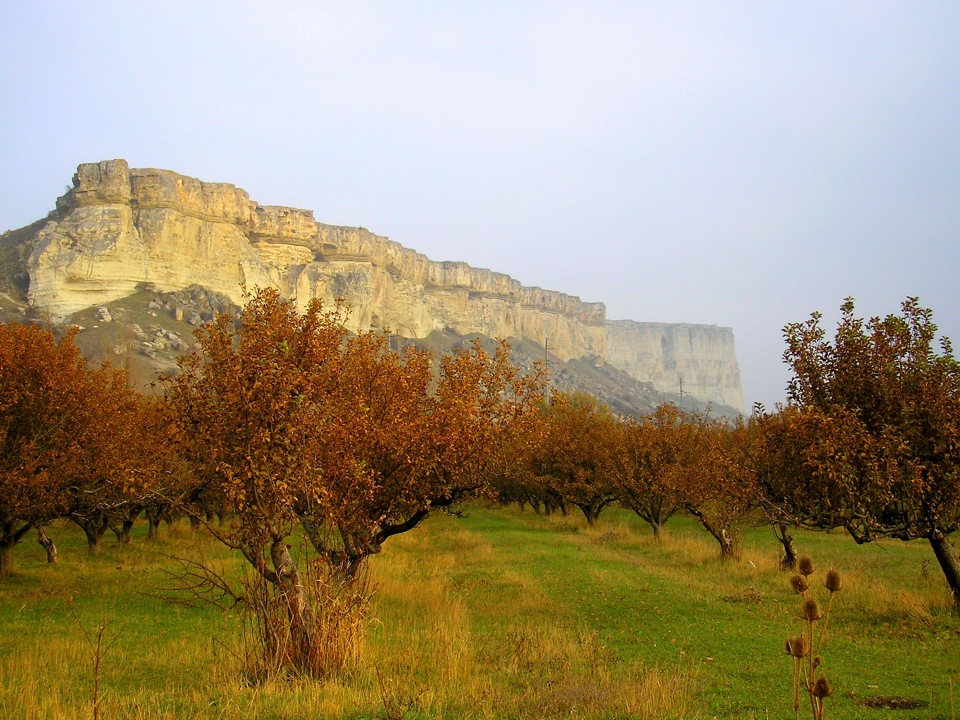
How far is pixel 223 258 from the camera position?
102438 millimetres

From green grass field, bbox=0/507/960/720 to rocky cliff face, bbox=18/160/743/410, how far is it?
55.7 metres

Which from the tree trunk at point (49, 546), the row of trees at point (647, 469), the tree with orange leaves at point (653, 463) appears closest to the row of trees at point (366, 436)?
the row of trees at point (647, 469)

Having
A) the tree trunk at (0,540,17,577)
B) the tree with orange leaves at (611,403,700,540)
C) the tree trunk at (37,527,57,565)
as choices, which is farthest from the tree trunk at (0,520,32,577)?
the tree with orange leaves at (611,403,700,540)

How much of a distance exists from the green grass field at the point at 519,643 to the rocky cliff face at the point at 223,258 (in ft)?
183

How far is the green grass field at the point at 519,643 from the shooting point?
7285 mm

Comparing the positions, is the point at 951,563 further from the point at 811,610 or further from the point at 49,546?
the point at 49,546

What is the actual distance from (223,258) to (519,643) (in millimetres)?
101644

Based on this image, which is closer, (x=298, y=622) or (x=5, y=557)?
(x=298, y=622)

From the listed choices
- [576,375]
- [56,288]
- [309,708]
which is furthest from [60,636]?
[576,375]

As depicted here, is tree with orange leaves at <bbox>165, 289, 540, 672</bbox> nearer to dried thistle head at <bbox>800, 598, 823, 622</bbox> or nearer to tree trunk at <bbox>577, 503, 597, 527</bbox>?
dried thistle head at <bbox>800, 598, 823, 622</bbox>

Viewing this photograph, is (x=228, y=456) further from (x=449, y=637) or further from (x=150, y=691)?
(x=449, y=637)

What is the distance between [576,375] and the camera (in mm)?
149125

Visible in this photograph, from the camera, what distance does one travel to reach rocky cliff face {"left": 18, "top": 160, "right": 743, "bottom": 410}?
277ft

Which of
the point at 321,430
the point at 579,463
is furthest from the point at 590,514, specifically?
the point at 321,430
